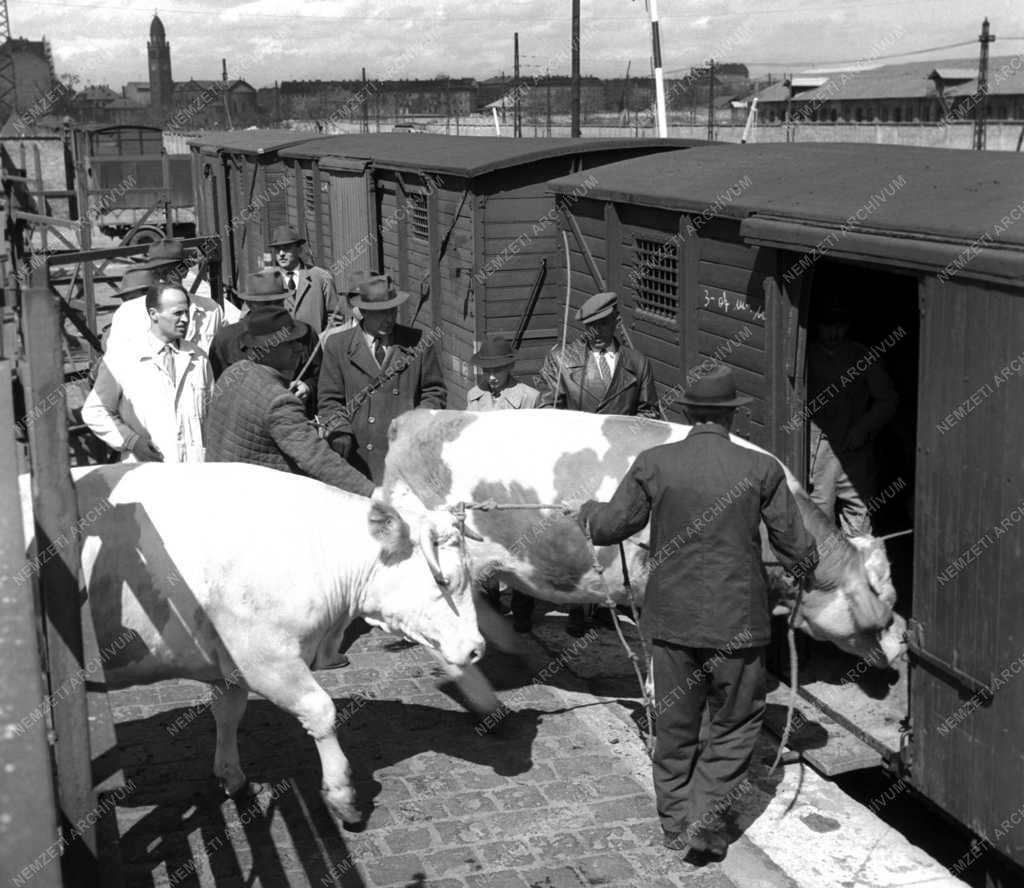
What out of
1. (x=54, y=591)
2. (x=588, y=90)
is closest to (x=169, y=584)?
(x=54, y=591)

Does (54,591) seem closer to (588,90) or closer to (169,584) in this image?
(169,584)

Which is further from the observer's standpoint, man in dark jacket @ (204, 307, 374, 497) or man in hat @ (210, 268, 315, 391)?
man in hat @ (210, 268, 315, 391)

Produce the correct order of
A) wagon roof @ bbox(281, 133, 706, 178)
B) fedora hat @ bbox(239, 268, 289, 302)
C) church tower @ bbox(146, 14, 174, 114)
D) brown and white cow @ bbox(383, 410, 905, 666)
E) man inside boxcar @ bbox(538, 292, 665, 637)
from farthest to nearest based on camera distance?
church tower @ bbox(146, 14, 174, 114) → wagon roof @ bbox(281, 133, 706, 178) → fedora hat @ bbox(239, 268, 289, 302) → man inside boxcar @ bbox(538, 292, 665, 637) → brown and white cow @ bbox(383, 410, 905, 666)

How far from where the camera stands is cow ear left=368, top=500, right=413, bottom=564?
5652 mm

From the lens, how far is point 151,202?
122 ft

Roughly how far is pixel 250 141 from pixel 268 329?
16657 mm

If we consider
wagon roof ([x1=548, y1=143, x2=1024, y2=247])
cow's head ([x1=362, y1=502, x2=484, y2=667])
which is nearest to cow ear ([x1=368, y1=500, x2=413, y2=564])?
cow's head ([x1=362, y1=502, x2=484, y2=667])

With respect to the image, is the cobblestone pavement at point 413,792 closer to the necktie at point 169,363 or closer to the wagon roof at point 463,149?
the necktie at point 169,363

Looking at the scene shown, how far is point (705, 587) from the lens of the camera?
17.6 feet

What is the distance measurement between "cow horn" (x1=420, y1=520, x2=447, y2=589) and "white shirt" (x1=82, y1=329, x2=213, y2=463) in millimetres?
2391

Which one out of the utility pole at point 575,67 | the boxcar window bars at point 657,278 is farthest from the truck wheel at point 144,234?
the boxcar window bars at point 657,278

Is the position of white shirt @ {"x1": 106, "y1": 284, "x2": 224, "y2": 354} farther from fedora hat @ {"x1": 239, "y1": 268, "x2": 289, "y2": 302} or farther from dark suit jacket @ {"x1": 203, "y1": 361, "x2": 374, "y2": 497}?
dark suit jacket @ {"x1": 203, "y1": 361, "x2": 374, "y2": 497}

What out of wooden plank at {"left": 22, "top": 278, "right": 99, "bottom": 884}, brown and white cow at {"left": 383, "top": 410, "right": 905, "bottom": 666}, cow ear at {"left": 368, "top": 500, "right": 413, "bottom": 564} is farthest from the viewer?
brown and white cow at {"left": 383, "top": 410, "right": 905, "bottom": 666}

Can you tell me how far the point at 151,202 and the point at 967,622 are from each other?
116 feet
